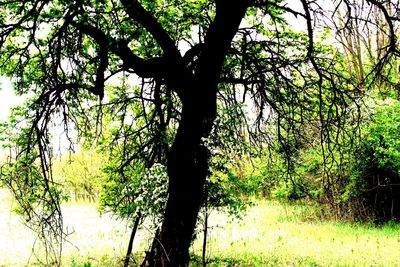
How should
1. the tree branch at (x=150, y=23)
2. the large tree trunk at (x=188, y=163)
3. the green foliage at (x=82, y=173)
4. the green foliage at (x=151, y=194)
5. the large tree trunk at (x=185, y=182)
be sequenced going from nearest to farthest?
the tree branch at (x=150, y=23), the large tree trunk at (x=188, y=163), the large tree trunk at (x=185, y=182), the green foliage at (x=151, y=194), the green foliage at (x=82, y=173)

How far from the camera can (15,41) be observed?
7.50 metres

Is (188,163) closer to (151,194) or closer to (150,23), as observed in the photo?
(151,194)

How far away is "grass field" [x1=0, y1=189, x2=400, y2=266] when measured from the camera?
31.8ft

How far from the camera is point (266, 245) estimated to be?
12336mm

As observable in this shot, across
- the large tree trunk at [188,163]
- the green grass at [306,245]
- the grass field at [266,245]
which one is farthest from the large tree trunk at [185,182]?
the green grass at [306,245]

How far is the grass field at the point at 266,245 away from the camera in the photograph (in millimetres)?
9705

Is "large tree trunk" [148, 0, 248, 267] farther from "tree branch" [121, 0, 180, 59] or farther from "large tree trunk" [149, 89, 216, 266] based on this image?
"tree branch" [121, 0, 180, 59]

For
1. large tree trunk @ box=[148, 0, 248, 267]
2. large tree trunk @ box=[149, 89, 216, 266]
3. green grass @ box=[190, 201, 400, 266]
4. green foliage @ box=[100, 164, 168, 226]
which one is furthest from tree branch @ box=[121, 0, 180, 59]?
green grass @ box=[190, 201, 400, 266]

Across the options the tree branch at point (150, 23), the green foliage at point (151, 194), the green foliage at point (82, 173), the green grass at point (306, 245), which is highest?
the green foliage at point (82, 173)

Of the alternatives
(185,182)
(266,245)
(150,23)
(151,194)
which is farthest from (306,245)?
(150,23)

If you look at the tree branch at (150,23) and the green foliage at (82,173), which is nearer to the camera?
the tree branch at (150,23)

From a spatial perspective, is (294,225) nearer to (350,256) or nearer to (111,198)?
(350,256)

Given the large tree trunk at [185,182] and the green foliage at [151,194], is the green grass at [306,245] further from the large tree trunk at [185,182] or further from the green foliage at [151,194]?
the large tree trunk at [185,182]

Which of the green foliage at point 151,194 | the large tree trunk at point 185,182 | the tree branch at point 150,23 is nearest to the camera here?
the tree branch at point 150,23
